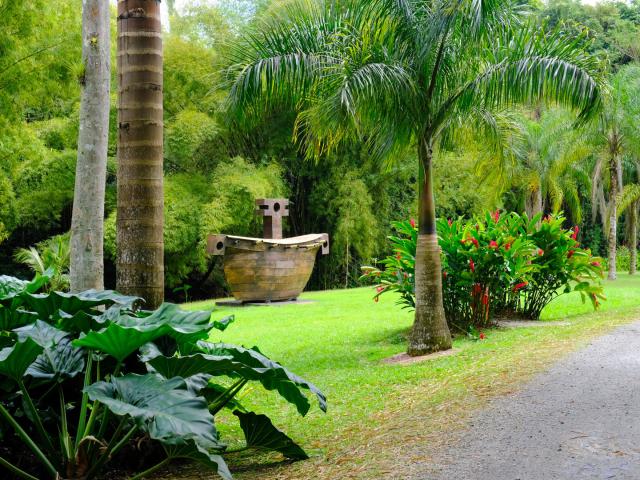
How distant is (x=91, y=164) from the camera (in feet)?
19.3

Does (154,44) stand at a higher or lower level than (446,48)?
lower

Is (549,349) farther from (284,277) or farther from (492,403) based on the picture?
(284,277)

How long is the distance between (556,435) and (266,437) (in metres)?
1.57

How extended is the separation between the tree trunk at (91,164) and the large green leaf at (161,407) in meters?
2.68

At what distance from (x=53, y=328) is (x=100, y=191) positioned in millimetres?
2400

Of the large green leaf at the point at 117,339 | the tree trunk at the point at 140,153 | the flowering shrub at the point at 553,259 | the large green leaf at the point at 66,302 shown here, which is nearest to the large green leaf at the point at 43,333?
the large green leaf at the point at 66,302

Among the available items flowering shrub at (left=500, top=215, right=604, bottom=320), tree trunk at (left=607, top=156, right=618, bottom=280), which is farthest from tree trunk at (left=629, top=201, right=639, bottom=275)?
flowering shrub at (left=500, top=215, right=604, bottom=320)

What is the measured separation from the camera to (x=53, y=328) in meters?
3.74

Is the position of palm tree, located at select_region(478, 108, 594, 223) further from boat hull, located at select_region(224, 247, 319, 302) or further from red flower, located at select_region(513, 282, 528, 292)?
red flower, located at select_region(513, 282, 528, 292)

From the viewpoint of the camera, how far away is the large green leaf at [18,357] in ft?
10.6

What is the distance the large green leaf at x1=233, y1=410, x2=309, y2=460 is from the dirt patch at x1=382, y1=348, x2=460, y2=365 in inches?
138

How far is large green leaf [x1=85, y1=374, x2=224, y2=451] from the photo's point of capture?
3020mm

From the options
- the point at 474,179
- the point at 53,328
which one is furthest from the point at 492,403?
the point at 474,179

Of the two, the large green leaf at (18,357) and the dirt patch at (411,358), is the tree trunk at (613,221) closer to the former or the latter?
the dirt patch at (411,358)
